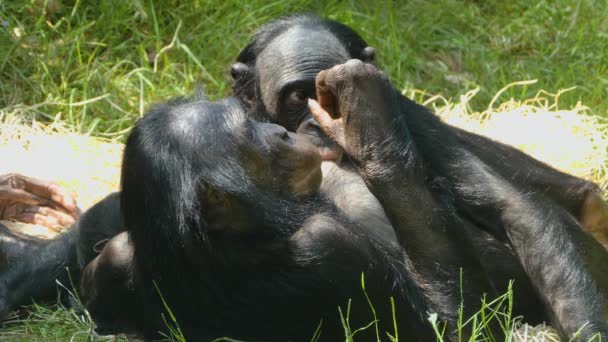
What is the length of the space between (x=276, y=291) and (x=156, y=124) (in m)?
0.89

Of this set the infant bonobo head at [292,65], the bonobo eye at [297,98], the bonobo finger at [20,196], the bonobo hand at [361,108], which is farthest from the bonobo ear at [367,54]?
the bonobo finger at [20,196]

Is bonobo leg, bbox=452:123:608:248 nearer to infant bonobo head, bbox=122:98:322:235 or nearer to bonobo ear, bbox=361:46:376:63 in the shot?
bonobo ear, bbox=361:46:376:63

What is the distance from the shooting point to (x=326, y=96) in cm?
475

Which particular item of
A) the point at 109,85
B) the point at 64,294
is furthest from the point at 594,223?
the point at 109,85

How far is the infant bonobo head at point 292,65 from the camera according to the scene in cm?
525

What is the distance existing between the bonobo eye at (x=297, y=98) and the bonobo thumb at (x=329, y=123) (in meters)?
0.46

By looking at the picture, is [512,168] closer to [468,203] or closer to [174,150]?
[468,203]

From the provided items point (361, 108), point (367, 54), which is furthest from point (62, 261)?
point (367, 54)

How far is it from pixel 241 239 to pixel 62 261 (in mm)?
1664

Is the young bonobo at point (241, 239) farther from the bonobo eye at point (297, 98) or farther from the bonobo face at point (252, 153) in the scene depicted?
the bonobo eye at point (297, 98)

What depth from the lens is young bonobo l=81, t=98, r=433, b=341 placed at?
4.05 metres

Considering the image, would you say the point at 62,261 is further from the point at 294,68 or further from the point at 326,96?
the point at 326,96

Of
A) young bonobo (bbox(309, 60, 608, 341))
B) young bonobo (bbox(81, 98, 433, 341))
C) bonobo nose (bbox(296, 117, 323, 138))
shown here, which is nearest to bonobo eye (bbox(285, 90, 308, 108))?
bonobo nose (bbox(296, 117, 323, 138))

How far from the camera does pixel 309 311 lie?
414 centimetres
